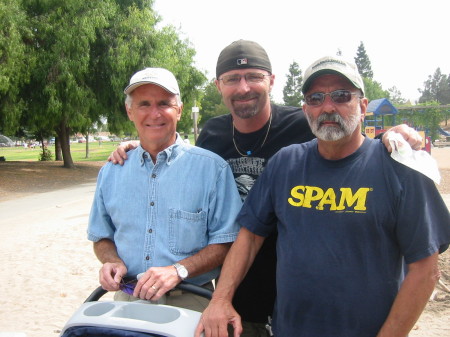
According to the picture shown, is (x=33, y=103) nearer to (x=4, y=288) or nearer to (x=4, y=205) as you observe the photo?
(x=4, y=205)

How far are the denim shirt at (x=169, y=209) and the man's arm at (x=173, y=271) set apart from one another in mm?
54

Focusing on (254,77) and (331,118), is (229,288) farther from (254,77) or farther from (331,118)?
(254,77)

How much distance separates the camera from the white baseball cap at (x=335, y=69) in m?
1.98

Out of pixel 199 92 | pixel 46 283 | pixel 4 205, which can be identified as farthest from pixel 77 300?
pixel 199 92

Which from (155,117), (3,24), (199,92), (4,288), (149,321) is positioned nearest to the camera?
(149,321)

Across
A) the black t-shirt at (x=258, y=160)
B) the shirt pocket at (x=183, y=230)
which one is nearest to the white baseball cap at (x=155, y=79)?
the black t-shirt at (x=258, y=160)

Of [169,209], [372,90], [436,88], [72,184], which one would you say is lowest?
[72,184]

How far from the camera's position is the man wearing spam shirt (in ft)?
5.74

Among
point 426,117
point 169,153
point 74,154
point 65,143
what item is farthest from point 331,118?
point 74,154

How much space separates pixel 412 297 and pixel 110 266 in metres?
1.42

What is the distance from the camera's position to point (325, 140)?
78.0 inches

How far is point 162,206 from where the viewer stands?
2.28 m

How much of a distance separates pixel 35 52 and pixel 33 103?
2046 mm

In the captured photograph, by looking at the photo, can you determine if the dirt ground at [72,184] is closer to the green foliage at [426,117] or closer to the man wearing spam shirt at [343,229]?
the man wearing spam shirt at [343,229]
